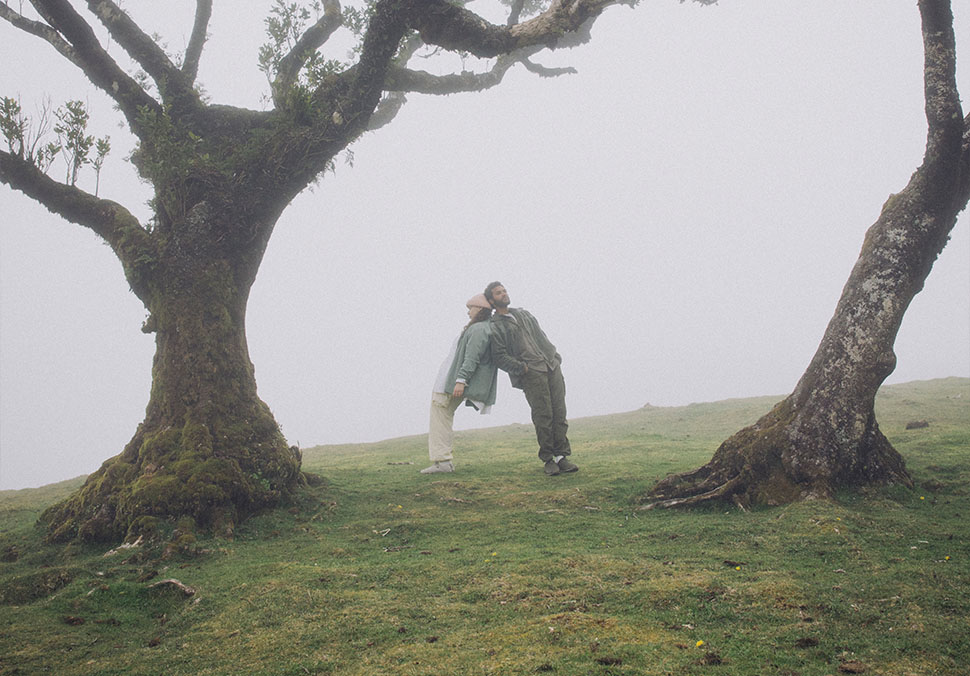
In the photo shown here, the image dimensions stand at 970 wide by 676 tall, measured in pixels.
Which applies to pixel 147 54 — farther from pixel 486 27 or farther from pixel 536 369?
A: pixel 536 369

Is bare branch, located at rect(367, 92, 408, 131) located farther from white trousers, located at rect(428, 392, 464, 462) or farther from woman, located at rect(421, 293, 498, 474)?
white trousers, located at rect(428, 392, 464, 462)

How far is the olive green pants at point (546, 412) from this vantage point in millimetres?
9141

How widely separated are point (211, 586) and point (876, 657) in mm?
4388

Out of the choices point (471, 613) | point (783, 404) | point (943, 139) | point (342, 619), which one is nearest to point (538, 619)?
point (471, 613)

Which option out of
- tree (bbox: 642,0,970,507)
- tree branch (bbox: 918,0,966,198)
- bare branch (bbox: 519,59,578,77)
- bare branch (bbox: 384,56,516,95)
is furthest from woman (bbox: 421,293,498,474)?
bare branch (bbox: 519,59,578,77)

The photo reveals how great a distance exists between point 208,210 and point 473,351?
3.96 meters

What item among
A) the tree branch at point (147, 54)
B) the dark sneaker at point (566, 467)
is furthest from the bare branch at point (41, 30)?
the dark sneaker at point (566, 467)

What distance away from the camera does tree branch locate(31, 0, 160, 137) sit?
27.2ft

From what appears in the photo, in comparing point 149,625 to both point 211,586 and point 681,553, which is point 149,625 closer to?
point 211,586

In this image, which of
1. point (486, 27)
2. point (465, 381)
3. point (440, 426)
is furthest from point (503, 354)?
point (486, 27)

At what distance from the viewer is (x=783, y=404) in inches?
274

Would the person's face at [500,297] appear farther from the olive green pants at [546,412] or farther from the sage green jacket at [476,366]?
the olive green pants at [546,412]

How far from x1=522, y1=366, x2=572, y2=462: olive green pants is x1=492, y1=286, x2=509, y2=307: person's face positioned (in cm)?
112

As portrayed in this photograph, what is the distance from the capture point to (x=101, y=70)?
8.57m
